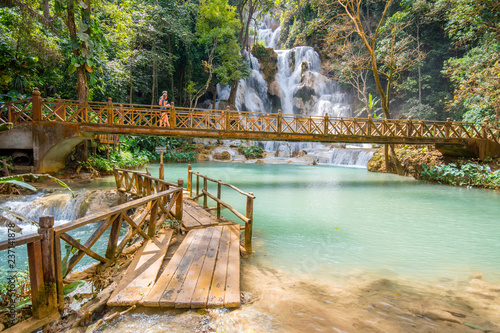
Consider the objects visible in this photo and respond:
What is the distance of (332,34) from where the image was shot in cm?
1795

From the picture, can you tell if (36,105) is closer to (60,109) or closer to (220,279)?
(60,109)

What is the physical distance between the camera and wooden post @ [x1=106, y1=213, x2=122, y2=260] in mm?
3578

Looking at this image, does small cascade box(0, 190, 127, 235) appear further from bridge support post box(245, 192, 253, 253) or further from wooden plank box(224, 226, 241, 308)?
wooden plank box(224, 226, 241, 308)

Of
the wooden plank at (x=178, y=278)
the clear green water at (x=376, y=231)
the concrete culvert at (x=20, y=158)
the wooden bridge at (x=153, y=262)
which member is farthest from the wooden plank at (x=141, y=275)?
the concrete culvert at (x=20, y=158)

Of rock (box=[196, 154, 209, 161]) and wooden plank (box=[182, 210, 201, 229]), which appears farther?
rock (box=[196, 154, 209, 161])

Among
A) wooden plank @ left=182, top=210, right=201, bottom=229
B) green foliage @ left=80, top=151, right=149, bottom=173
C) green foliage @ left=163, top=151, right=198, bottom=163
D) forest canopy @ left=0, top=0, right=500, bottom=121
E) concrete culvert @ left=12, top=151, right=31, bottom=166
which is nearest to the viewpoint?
wooden plank @ left=182, top=210, right=201, bottom=229

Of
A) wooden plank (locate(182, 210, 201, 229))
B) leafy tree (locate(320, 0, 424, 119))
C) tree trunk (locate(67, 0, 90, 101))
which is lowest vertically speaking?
wooden plank (locate(182, 210, 201, 229))

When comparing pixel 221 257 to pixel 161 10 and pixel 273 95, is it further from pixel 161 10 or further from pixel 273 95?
pixel 273 95

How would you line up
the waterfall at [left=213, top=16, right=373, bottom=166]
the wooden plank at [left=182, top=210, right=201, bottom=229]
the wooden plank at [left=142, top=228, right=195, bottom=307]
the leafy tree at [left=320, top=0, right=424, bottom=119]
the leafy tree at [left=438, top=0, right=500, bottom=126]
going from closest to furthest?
the wooden plank at [left=142, top=228, right=195, bottom=307], the wooden plank at [left=182, top=210, right=201, bottom=229], the leafy tree at [left=438, top=0, right=500, bottom=126], the leafy tree at [left=320, top=0, right=424, bottom=119], the waterfall at [left=213, top=16, right=373, bottom=166]

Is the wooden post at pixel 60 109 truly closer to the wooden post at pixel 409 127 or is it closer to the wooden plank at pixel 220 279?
the wooden plank at pixel 220 279

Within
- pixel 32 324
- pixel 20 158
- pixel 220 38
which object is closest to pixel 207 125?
pixel 20 158

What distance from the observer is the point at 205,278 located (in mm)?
3445

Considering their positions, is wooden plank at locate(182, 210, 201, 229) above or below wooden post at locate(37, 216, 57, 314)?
below

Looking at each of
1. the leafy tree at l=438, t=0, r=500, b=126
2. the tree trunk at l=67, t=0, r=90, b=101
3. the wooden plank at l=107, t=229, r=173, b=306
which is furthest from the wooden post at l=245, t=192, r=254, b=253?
the leafy tree at l=438, t=0, r=500, b=126
